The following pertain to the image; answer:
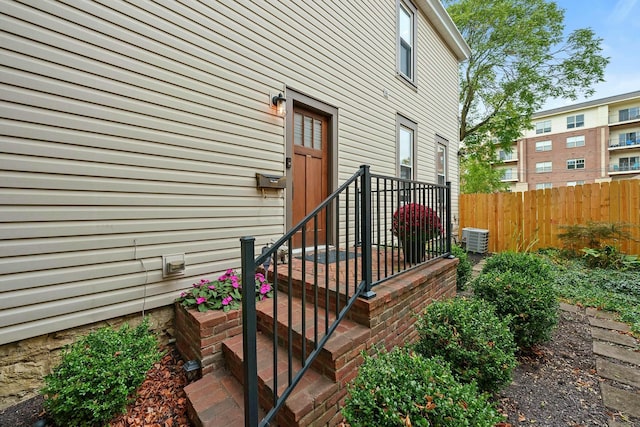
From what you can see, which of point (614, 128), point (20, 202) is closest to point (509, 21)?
point (20, 202)

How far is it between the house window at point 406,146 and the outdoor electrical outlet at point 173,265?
4.51 meters

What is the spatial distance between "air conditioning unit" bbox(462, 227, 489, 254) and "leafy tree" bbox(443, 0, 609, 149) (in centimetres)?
511

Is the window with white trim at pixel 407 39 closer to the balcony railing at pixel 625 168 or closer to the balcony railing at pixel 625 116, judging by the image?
the balcony railing at pixel 625 116

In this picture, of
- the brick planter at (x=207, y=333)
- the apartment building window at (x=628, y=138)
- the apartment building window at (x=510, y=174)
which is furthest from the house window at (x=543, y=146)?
the brick planter at (x=207, y=333)

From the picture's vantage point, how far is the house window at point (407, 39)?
18.7 ft

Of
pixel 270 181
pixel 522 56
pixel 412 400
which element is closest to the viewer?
pixel 412 400

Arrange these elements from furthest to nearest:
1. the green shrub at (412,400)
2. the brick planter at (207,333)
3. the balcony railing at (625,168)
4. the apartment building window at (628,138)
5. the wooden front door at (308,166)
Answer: the balcony railing at (625,168) → the apartment building window at (628,138) → the wooden front door at (308,166) → the brick planter at (207,333) → the green shrub at (412,400)

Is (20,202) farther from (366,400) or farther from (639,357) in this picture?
(639,357)

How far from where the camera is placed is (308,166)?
3877mm

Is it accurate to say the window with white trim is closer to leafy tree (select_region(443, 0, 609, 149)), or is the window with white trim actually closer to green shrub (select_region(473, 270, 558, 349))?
green shrub (select_region(473, 270, 558, 349))

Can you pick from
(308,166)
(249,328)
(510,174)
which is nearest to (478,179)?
(510,174)

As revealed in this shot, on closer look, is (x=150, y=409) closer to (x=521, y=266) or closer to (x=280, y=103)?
(x=280, y=103)

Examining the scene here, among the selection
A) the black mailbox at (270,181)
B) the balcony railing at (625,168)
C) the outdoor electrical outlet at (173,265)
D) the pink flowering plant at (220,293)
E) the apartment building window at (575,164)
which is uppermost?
the apartment building window at (575,164)

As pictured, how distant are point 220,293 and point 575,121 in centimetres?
3186
